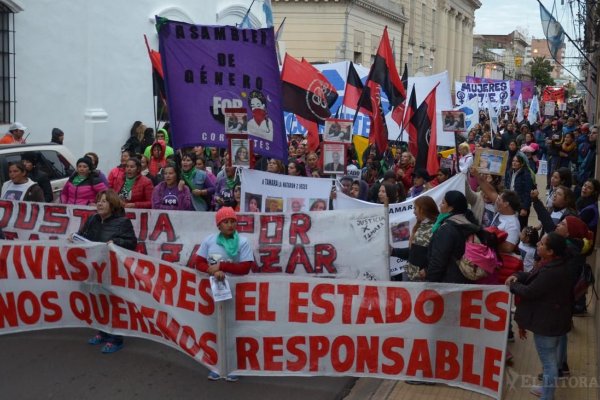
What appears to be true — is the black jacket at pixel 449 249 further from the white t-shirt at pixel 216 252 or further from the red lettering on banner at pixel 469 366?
the white t-shirt at pixel 216 252

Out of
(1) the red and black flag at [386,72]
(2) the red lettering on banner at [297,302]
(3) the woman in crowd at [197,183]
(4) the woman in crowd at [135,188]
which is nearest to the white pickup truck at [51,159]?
(4) the woman in crowd at [135,188]

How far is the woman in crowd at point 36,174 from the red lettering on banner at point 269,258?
11.8 feet

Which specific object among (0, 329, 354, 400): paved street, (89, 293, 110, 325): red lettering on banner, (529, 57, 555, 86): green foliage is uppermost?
(529, 57, 555, 86): green foliage

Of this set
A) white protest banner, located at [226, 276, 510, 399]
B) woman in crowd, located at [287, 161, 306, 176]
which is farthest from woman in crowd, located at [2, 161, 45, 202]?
white protest banner, located at [226, 276, 510, 399]

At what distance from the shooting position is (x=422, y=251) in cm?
606

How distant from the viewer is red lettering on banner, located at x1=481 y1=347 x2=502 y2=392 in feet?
17.3

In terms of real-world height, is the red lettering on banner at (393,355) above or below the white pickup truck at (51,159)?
below

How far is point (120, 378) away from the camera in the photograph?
19.0 feet

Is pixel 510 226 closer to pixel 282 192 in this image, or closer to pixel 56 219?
pixel 282 192

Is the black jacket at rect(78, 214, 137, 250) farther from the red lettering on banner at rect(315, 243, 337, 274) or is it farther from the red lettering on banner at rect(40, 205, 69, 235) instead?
the red lettering on banner at rect(315, 243, 337, 274)

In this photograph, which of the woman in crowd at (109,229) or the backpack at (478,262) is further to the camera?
the woman in crowd at (109,229)

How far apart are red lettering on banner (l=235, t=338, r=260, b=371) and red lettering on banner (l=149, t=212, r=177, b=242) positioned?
188 cm

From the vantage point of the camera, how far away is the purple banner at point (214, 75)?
760cm

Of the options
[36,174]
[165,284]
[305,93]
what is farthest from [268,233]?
[305,93]
